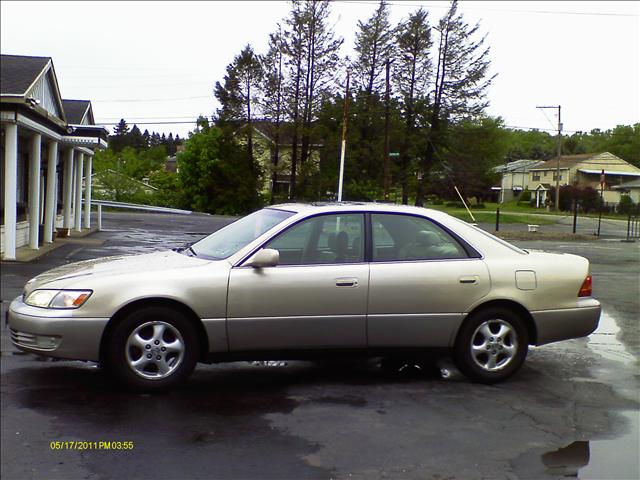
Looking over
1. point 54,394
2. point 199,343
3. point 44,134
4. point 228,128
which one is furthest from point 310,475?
point 228,128

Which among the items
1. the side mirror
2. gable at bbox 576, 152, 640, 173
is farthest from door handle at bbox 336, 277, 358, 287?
gable at bbox 576, 152, 640, 173

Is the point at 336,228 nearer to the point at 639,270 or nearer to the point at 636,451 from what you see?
the point at 636,451

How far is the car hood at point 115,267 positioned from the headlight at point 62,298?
0.08 m

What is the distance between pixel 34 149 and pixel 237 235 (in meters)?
10.5

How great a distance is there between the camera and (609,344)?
7977 millimetres

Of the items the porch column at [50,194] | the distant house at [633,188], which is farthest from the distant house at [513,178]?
the porch column at [50,194]

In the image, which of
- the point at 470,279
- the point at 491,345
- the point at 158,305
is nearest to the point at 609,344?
the point at 491,345

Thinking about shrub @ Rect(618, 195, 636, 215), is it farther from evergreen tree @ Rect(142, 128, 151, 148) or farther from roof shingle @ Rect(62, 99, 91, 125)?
evergreen tree @ Rect(142, 128, 151, 148)

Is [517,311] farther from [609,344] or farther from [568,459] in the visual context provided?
[609,344]

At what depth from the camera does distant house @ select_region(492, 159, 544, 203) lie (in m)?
54.7

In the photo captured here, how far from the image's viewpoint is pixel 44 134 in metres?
15.5

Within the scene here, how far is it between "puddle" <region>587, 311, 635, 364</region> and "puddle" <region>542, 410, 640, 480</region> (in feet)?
8.59

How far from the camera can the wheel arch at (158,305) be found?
5.21 m

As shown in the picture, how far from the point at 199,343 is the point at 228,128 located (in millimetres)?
51537
